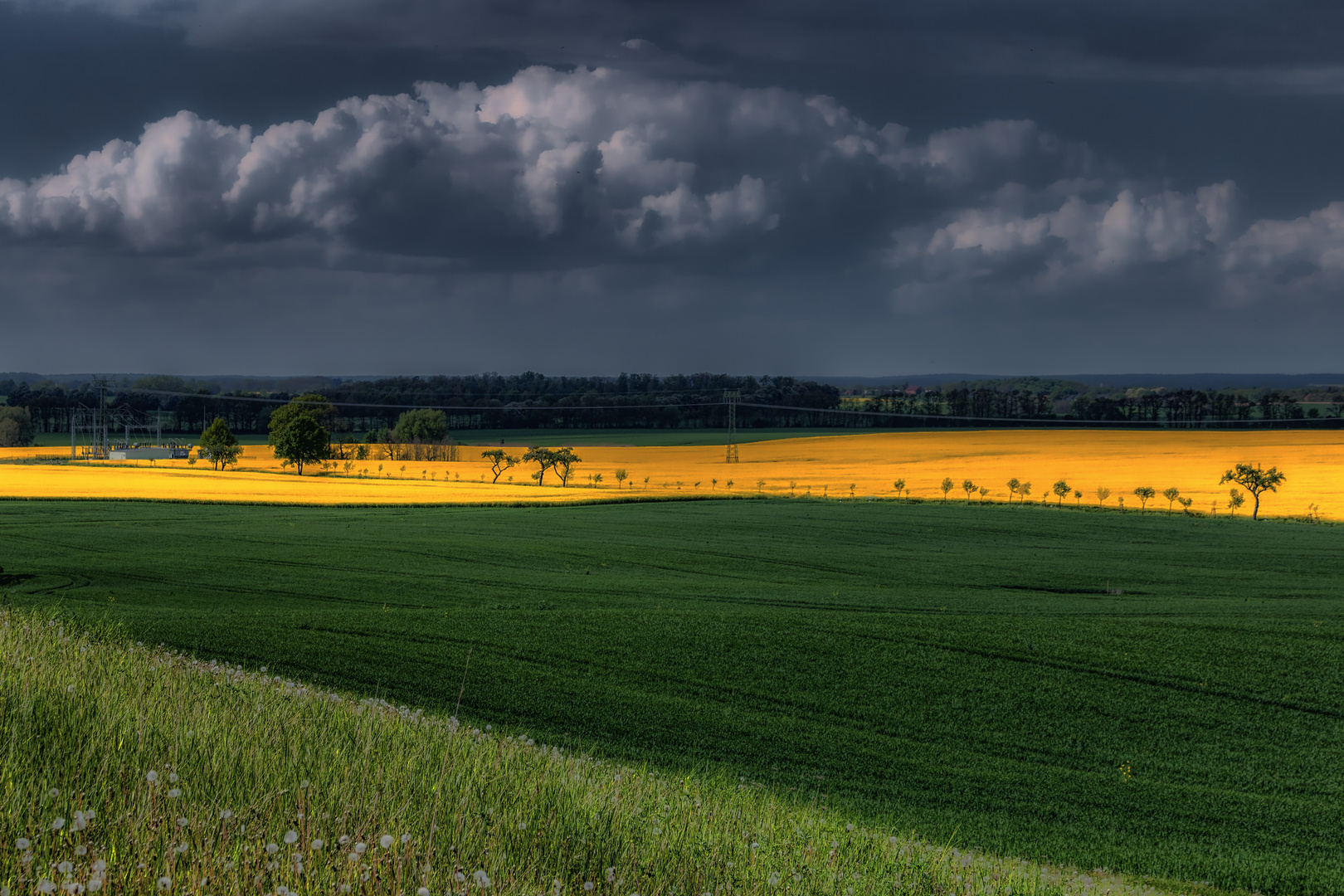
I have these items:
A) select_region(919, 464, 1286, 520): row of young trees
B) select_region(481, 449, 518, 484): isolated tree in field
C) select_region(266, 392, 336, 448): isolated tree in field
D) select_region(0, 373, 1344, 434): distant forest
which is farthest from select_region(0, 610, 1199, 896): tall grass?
select_region(0, 373, 1344, 434): distant forest

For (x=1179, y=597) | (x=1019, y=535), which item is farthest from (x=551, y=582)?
Answer: (x=1019, y=535)

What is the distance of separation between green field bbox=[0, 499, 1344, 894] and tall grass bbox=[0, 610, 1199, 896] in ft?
12.2

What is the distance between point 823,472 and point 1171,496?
30.7m

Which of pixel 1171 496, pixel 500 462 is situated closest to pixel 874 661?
pixel 1171 496

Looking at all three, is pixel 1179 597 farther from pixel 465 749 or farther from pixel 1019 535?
pixel 465 749

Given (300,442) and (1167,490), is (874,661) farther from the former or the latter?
(300,442)

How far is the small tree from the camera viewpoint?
6179 centimetres

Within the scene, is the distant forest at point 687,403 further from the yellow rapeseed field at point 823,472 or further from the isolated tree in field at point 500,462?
the isolated tree in field at point 500,462

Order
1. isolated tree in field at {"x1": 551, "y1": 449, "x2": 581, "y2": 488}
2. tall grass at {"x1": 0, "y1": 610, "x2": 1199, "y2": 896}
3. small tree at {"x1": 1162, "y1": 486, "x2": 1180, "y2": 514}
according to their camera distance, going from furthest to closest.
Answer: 1. isolated tree in field at {"x1": 551, "y1": 449, "x2": 581, "y2": 488}
2. small tree at {"x1": 1162, "y1": 486, "x2": 1180, "y2": 514}
3. tall grass at {"x1": 0, "y1": 610, "x2": 1199, "y2": 896}

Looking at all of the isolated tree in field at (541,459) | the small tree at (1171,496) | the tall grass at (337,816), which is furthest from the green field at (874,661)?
the isolated tree in field at (541,459)

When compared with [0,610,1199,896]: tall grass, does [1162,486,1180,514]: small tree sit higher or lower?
lower

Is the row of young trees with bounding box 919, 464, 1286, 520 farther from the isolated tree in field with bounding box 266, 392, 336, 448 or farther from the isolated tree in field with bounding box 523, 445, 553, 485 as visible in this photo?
the isolated tree in field with bounding box 266, 392, 336, 448

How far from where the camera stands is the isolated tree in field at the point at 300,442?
84.6 meters

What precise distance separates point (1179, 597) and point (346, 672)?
26012mm
